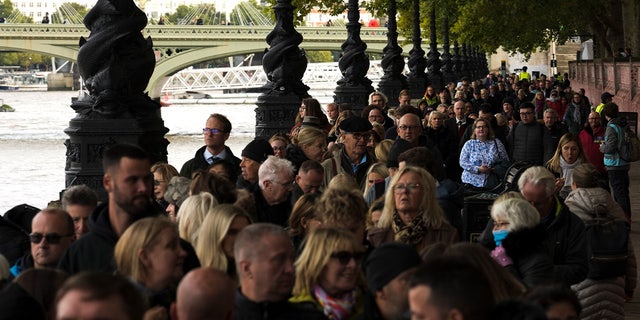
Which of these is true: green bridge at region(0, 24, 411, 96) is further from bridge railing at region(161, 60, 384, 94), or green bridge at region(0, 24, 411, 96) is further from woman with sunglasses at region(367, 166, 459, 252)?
woman with sunglasses at region(367, 166, 459, 252)

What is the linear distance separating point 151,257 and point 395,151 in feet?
17.0

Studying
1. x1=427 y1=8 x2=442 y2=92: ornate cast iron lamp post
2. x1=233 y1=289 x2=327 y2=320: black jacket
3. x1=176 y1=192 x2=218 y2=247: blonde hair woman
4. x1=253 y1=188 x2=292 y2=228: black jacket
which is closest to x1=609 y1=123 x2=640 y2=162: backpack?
x1=253 y1=188 x2=292 y2=228: black jacket

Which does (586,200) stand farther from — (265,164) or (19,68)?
(19,68)

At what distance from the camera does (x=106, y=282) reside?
4.70m

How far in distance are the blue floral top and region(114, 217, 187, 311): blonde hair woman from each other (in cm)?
821

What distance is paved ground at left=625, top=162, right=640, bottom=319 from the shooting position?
12095 millimetres

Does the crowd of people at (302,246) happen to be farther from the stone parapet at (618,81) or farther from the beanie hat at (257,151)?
the stone parapet at (618,81)

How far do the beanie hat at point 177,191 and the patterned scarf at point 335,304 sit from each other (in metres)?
3.01

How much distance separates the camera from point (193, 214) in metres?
7.66

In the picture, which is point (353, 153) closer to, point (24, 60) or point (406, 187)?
point (406, 187)

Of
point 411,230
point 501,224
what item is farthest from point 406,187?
point 501,224

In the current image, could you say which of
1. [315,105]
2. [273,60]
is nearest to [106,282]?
[315,105]

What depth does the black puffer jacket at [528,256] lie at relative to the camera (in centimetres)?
760

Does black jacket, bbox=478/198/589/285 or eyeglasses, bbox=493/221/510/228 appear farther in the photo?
black jacket, bbox=478/198/589/285
